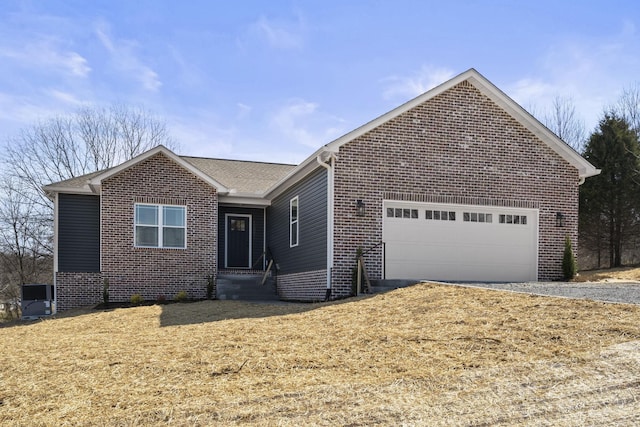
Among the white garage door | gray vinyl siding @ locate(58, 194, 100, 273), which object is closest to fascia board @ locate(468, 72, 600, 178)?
the white garage door

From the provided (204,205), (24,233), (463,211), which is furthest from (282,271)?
(24,233)

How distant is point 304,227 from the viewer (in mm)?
15930

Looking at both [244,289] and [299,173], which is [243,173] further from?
[299,173]

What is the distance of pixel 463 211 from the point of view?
48.9 feet

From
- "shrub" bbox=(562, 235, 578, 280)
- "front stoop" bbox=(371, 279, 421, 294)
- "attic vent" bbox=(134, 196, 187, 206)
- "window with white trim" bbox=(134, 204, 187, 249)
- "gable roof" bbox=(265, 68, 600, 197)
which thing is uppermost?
"gable roof" bbox=(265, 68, 600, 197)

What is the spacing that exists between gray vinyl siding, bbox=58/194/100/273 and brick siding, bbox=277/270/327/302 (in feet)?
18.1

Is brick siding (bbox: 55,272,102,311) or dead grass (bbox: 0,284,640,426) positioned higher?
dead grass (bbox: 0,284,640,426)

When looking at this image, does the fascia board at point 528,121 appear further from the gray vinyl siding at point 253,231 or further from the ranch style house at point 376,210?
the gray vinyl siding at point 253,231

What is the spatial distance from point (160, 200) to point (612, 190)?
1923 centimetres

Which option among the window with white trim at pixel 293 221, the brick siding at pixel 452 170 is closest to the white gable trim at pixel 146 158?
Result: the window with white trim at pixel 293 221

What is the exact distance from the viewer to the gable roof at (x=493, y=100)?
1389 centimetres

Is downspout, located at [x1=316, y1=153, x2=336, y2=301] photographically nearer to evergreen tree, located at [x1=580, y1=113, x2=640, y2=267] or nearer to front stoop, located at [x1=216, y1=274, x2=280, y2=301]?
front stoop, located at [x1=216, y1=274, x2=280, y2=301]

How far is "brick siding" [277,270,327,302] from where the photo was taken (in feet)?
47.0

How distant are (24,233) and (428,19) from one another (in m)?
26.3
